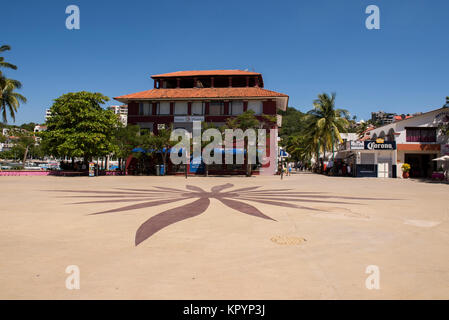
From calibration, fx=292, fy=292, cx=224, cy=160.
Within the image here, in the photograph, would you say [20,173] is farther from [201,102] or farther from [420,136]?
[420,136]

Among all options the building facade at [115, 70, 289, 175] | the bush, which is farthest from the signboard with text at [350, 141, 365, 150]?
the building facade at [115, 70, 289, 175]

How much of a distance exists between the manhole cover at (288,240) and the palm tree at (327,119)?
37.0 meters

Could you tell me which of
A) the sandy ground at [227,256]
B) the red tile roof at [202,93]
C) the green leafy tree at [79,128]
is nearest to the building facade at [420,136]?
the red tile roof at [202,93]

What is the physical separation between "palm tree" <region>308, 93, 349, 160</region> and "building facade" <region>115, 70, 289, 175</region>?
21.5ft

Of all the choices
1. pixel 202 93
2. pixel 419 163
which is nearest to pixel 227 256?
pixel 202 93

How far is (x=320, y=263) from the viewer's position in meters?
4.24

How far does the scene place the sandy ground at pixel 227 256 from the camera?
3.33 metres

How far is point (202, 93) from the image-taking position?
3625 cm

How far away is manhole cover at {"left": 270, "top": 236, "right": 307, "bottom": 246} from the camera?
5.26 m

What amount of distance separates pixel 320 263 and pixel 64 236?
4.76 metres

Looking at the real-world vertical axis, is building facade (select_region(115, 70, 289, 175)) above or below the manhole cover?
above

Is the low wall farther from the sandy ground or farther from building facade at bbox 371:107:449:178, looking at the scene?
building facade at bbox 371:107:449:178
